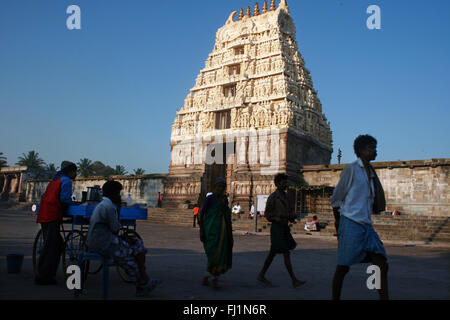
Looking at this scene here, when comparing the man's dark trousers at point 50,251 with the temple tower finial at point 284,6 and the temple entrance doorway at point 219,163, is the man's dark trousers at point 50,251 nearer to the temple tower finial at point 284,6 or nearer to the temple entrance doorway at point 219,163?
the temple entrance doorway at point 219,163

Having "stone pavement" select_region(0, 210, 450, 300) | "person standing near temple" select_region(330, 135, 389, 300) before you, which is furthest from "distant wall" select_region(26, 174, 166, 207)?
"person standing near temple" select_region(330, 135, 389, 300)

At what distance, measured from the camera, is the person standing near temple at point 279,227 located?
634 centimetres

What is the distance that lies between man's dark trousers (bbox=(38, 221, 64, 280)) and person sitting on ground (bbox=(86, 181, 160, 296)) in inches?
51.5

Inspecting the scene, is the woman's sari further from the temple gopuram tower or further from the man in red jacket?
the temple gopuram tower

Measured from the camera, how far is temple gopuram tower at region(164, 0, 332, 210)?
27875mm

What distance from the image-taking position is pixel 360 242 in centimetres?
433

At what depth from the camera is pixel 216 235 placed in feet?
19.7

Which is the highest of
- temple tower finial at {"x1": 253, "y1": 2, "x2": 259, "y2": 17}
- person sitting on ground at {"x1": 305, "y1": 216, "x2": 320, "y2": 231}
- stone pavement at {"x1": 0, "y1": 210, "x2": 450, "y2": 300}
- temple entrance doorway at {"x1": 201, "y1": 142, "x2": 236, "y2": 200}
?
temple tower finial at {"x1": 253, "y1": 2, "x2": 259, "y2": 17}

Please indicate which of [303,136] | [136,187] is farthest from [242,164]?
[136,187]

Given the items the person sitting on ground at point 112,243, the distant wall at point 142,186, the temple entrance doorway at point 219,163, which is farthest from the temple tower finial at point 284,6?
the person sitting on ground at point 112,243

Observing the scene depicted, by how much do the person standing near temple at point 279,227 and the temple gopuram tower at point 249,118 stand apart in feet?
65.4
